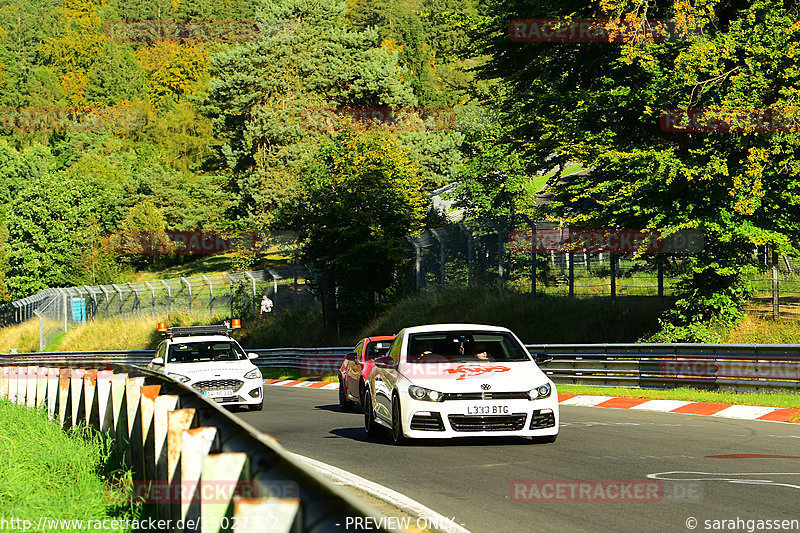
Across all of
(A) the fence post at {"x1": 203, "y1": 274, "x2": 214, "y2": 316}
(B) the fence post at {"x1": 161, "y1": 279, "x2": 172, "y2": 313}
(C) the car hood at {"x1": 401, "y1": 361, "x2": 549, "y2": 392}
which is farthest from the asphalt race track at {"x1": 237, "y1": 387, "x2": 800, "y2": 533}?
(B) the fence post at {"x1": 161, "y1": 279, "x2": 172, "y2": 313}

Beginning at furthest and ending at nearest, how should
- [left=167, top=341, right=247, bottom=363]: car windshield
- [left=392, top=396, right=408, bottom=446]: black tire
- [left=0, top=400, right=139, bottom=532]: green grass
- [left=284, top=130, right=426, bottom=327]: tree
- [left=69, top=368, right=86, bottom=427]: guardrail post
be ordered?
[left=284, top=130, right=426, bottom=327]: tree → [left=167, top=341, right=247, bottom=363]: car windshield → [left=392, top=396, right=408, bottom=446]: black tire → [left=69, top=368, right=86, bottom=427]: guardrail post → [left=0, top=400, right=139, bottom=532]: green grass

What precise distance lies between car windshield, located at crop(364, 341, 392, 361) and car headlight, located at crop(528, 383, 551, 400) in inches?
275

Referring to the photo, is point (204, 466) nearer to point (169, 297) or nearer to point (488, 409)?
point (488, 409)

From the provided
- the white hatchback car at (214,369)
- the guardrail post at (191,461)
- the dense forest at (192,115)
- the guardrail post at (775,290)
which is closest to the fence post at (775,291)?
the guardrail post at (775,290)

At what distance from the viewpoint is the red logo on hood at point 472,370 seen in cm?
1216

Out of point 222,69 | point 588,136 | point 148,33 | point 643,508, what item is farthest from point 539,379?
point 148,33

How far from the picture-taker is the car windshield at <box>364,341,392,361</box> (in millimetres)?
18953

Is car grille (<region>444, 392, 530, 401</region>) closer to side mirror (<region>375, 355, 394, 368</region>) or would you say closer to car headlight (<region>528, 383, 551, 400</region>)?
car headlight (<region>528, 383, 551, 400</region>)

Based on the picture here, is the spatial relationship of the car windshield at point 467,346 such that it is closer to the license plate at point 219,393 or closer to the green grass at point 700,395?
the green grass at point 700,395

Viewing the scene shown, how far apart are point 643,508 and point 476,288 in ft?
79.8

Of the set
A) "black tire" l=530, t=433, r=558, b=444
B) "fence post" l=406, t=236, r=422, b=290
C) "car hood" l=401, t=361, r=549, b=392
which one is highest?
"fence post" l=406, t=236, r=422, b=290

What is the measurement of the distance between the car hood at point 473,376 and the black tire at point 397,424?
15.0 inches

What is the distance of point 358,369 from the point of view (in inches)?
733

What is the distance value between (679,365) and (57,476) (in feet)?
46.2
